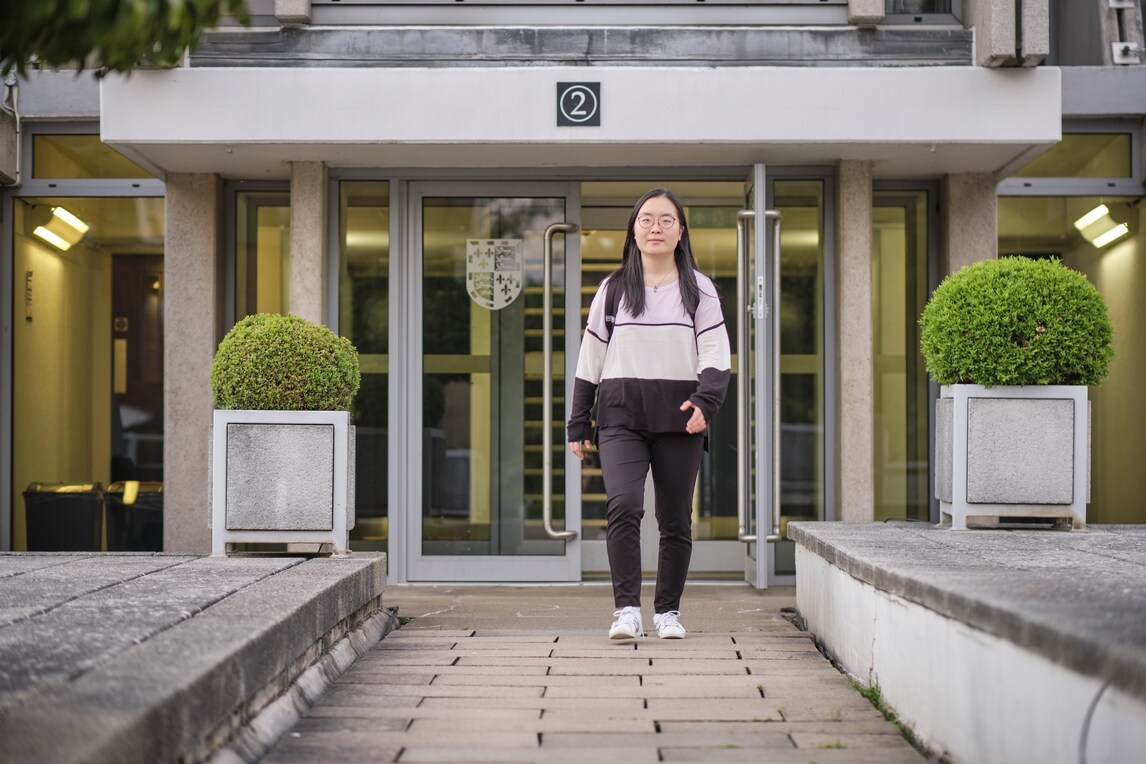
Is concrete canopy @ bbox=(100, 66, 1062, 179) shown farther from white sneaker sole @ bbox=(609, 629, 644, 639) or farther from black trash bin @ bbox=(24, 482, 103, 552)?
white sneaker sole @ bbox=(609, 629, 644, 639)

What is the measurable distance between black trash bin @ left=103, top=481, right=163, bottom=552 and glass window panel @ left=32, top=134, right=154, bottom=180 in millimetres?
2119

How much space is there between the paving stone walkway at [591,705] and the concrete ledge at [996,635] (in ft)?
0.60

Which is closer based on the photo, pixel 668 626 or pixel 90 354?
pixel 668 626

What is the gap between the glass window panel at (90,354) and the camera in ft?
30.9

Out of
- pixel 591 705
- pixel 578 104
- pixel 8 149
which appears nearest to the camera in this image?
pixel 591 705

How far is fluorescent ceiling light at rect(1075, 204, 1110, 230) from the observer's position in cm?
959

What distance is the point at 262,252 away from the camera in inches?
360

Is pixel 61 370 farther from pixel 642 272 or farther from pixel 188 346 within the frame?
pixel 642 272

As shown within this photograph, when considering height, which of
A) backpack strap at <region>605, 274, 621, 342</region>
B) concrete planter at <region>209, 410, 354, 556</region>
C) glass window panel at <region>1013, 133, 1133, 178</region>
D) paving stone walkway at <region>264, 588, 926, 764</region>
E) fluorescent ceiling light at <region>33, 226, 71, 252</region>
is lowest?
paving stone walkway at <region>264, 588, 926, 764</region>

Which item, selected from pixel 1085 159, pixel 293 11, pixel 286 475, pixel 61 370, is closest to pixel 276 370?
pixel 286 475

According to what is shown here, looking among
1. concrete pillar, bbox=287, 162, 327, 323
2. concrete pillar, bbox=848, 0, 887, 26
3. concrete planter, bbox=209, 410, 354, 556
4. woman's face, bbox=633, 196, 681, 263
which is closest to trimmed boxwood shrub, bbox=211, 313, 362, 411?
concrete planter, bbox=209, 410, 354, 556

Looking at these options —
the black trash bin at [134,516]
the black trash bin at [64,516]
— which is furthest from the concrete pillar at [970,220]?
the black trash bin at [64,516]

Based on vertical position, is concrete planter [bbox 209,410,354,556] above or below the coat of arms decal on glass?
below

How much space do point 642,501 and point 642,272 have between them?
957 millimetres
